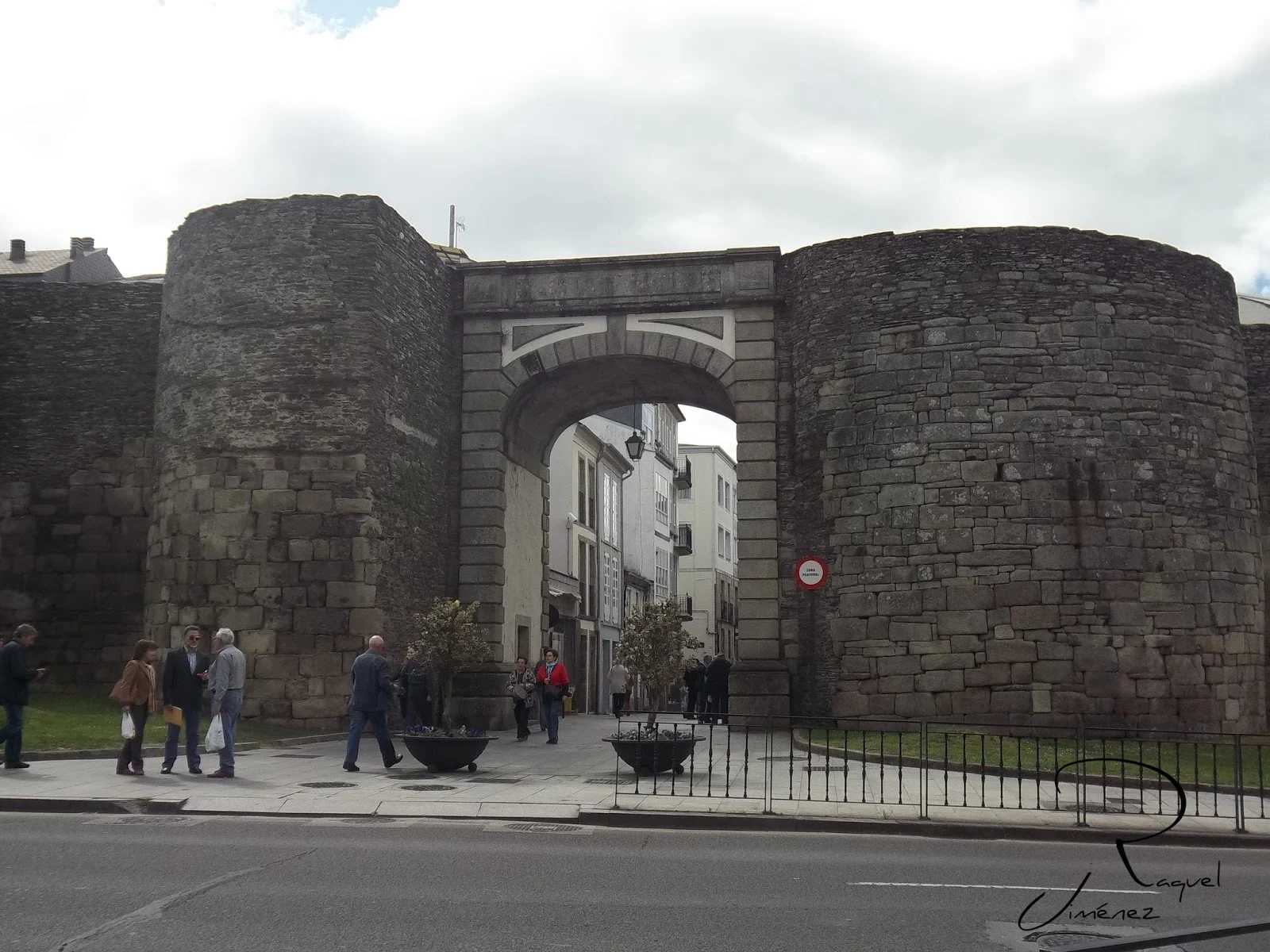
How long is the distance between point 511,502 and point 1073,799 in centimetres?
1202

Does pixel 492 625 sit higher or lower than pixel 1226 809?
higher

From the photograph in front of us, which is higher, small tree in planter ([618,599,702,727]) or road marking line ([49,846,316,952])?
small tree in planter ([618,599,702,727])

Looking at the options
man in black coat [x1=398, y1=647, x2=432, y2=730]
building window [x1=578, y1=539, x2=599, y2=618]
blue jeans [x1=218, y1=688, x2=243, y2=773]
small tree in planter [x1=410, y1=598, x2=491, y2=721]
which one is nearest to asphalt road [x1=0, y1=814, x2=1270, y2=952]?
blue jeans [x1=218, y1=688, x2=243, y2=773]

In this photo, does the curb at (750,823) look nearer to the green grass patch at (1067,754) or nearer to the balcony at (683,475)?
the green grass patch at (1067,754)

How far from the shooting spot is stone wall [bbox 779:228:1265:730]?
1714 centimetres

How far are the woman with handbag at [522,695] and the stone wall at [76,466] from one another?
19.1ft

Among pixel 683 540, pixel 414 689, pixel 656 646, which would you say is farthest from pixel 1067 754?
pixel 683 540

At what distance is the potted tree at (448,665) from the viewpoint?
13125 mm

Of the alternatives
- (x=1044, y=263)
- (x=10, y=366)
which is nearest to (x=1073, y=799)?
(x=1044, y=263)

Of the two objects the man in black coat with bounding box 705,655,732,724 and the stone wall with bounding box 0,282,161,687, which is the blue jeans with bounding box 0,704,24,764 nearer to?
the stone wall with bounding box 0,282,161,687

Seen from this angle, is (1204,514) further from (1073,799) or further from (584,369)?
(584,369)

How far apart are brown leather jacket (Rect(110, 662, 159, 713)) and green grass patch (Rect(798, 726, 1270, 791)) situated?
20.9 ft

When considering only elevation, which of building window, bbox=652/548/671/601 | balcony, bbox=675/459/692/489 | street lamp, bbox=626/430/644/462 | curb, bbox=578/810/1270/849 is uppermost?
balcony, bbox=675/459/692/489

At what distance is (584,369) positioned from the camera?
2136 cm
